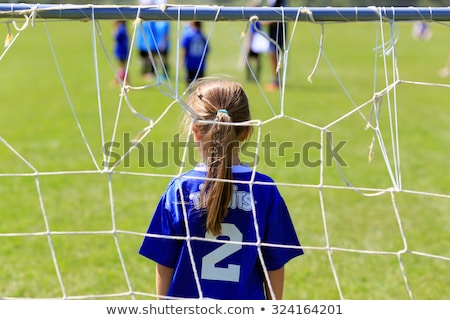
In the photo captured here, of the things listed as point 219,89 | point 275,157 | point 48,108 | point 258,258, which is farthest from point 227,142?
point 48,108

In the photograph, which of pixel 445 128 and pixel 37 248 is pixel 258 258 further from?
pixel 445 128

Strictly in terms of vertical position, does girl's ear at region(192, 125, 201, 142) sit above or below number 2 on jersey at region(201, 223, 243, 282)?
above

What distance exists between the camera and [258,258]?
2.18 meters

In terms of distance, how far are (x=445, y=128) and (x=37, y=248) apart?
18.0ft

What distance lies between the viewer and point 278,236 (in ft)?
7.14

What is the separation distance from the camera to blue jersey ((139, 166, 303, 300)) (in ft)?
6.85

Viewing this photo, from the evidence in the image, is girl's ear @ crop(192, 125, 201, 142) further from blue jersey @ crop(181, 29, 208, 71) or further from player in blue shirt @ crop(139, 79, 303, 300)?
blue jersey @ crop(181, 29, 208, 71)

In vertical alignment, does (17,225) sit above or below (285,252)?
below

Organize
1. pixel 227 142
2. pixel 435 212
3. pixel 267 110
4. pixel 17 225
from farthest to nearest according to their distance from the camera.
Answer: pixel 267 110, pixel 435 212, pixel 17 225, pixel 227 142

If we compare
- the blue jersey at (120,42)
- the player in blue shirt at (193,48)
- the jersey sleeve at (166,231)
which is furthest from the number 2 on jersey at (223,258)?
the blue jersey at (120,42)

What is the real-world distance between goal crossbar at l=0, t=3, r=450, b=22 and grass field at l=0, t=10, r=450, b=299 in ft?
0.63

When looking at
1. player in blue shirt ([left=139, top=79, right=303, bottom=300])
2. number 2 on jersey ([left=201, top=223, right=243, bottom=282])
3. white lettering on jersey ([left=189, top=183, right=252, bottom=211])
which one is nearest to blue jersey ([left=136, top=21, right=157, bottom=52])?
player in blue shirt ([left=139, top=79, right=303, bottom=300])

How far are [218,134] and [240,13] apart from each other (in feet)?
1.46

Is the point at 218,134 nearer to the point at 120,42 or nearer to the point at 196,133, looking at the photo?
the point at 196,133
